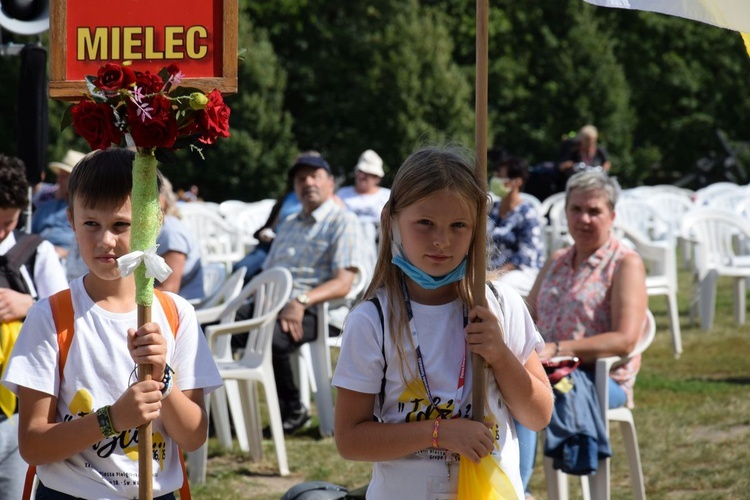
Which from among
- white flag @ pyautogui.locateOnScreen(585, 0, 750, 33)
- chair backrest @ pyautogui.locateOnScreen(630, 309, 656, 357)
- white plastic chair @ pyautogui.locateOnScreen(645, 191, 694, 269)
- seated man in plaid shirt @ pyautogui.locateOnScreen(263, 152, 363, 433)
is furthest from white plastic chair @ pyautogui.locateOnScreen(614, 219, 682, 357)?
white flag @ pyautogui.locateOnScreen(585, 0, 750, 33)

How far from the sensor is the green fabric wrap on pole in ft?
8.61

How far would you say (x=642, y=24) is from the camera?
44.4m

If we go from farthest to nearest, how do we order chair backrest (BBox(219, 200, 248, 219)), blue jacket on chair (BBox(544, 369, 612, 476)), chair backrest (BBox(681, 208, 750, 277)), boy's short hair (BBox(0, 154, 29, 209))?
chair backrest (BBox(219, 200, 248, 219)) < chair backrest (BBox(681, 208, 750, 277)) < blue jacket on chair (BBox(544, 369, 612, 476)) < boy's short hair (BBox(0, 154, 29, 209))

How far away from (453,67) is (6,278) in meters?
32.4

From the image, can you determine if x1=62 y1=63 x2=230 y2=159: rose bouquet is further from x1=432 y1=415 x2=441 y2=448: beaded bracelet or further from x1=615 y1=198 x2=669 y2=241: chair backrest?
x1=615 y1=198 x2=669 y2=241: chair backrest

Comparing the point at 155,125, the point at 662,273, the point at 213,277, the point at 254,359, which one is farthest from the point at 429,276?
the point at 662,273

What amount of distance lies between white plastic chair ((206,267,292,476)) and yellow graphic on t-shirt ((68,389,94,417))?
358cm

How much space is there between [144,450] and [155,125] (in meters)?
0.76

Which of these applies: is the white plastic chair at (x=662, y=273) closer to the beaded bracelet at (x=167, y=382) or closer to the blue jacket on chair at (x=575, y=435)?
the blue jacket on chair at (x=575, y=435)

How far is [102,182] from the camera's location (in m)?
2.90

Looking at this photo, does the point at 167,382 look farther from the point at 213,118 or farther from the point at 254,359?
the point at 254,359

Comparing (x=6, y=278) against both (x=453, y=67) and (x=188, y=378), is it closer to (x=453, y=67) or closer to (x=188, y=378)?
(x=188, y=378)

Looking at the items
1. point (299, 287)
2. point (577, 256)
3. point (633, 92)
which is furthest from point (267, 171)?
point (577, 256)

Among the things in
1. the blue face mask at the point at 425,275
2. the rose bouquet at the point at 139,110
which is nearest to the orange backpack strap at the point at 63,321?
the rose bouquet at the point at 139,110
